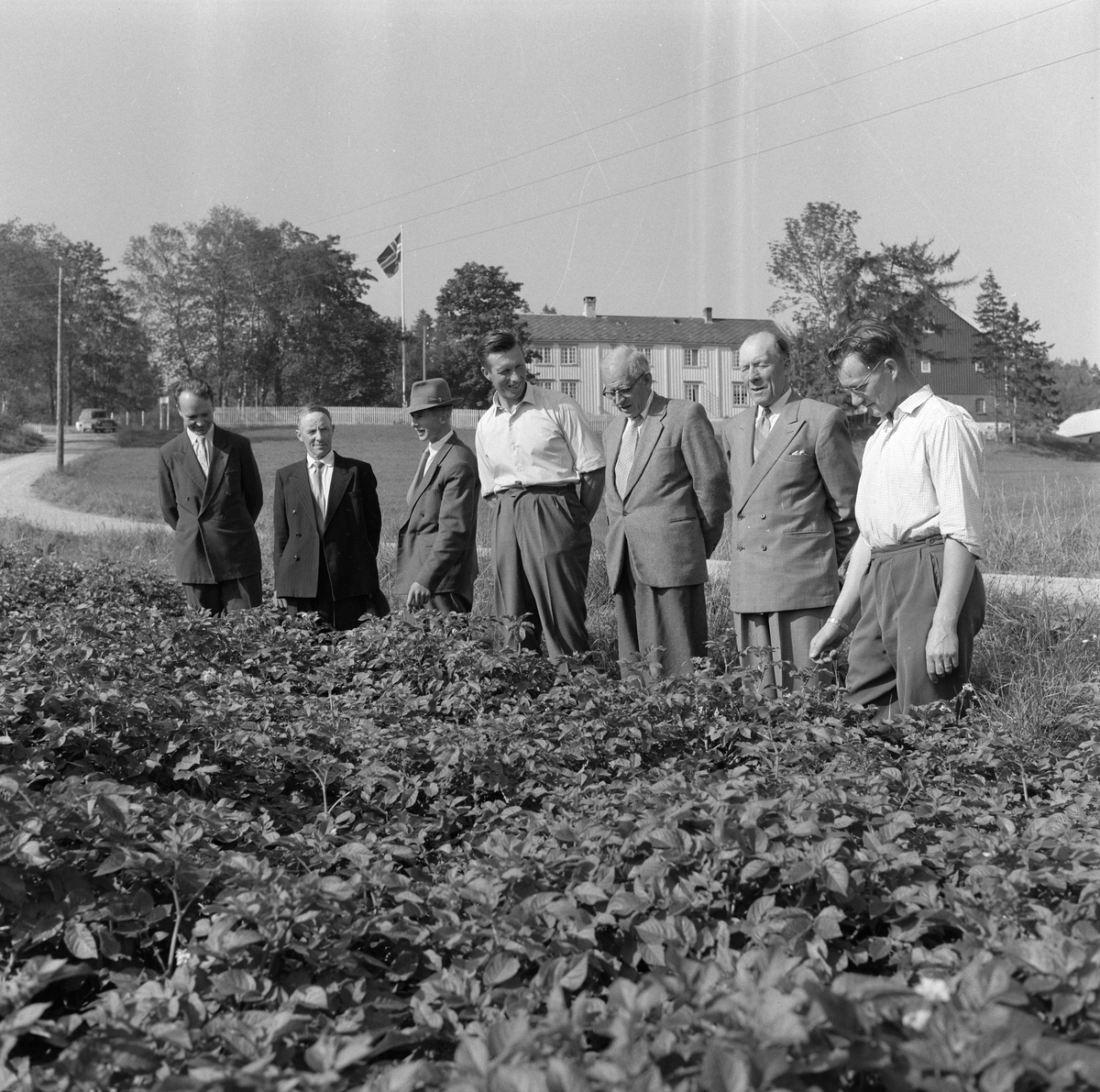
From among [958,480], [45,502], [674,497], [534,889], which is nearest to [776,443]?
[674,497]

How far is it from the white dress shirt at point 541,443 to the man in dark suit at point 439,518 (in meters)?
0.29

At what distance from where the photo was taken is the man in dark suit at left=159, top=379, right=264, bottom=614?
721 centimetres

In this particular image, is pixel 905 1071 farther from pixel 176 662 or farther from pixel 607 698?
pixel 176 662

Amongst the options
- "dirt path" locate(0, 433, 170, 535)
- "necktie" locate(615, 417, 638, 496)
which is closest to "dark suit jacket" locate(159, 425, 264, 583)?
"necktie" locate(615, 417, 638, 496)

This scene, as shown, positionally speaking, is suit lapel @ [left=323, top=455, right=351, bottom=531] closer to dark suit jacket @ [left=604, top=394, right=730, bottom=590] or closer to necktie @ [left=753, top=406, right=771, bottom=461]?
dark suit jacket @ [left=604, top=394, right=730, bottom=590]

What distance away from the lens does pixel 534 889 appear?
2422mm

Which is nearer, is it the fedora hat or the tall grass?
the fedora hat

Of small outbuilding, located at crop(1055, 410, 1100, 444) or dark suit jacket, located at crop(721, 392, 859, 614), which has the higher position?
small outbuilding, located at crop(1055, 410, 1100, 444)

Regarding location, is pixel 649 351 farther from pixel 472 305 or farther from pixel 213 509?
pixel 213 509

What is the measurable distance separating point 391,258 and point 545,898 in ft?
124

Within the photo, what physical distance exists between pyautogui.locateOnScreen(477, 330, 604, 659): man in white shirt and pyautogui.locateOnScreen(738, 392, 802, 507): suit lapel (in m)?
0.94

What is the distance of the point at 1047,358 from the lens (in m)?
73.4

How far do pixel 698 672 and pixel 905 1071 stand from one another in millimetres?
2914

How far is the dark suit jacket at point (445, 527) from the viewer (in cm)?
615
